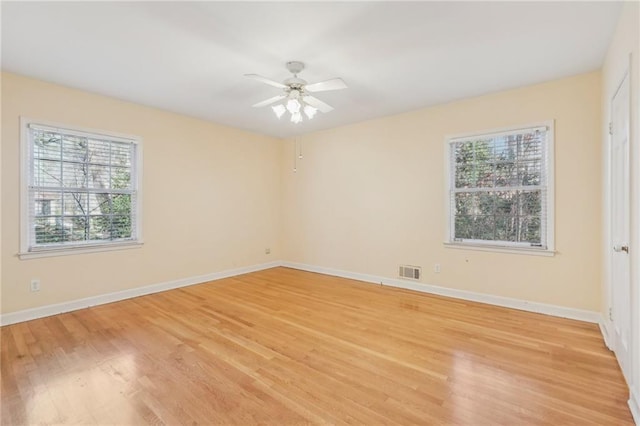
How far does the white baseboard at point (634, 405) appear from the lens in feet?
5.55

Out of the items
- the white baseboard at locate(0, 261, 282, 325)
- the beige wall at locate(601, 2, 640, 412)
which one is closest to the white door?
the beige wall at locate(601, 2, 640, 412)

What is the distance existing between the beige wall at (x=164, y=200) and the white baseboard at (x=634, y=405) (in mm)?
4970

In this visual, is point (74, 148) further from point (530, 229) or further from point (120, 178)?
point (530, 229)

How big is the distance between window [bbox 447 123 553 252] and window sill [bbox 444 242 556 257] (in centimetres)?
2

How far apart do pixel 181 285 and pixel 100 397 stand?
2.80m

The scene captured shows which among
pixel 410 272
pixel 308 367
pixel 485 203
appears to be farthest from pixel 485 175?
pixel 308 367

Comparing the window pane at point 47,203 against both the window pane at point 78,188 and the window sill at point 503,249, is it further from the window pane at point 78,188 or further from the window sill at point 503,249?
the window sill at point 503,249

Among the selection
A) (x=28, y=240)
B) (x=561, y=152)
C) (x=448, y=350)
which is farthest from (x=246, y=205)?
(x=561, y=152)

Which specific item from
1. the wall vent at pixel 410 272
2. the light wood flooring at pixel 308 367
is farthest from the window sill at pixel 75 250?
the wall vent at pixel 410 272

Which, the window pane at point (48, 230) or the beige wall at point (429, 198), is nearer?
the beige wall at point (429, 198)

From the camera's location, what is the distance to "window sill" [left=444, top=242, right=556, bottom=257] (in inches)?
137

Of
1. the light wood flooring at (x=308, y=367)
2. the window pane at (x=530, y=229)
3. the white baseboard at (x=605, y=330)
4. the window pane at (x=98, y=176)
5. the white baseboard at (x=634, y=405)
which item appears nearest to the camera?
the white baseboard at (x=634, y=405)

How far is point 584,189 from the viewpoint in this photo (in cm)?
326

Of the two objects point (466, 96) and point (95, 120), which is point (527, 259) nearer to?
point (466, 96)
